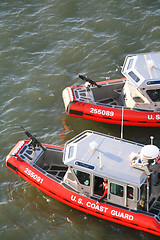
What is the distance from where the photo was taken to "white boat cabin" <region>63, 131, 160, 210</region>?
41.8 ft

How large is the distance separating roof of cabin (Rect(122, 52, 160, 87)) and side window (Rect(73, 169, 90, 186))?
16.2 feet

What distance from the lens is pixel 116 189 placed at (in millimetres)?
13133

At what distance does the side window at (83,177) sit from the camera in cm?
1343

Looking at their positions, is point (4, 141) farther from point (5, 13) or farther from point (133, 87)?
point (5, 13)

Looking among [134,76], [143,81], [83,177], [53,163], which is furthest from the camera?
[134,76]

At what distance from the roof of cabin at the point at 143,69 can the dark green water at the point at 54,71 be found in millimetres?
2367

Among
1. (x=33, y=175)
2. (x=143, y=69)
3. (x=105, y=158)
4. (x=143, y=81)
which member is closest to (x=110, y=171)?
(x=105, y=158)

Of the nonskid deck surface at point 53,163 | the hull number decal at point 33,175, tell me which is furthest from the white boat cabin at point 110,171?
the nonskid deck surface at point 53,163

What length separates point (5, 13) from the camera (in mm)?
24625

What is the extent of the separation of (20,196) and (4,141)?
3.10 meters

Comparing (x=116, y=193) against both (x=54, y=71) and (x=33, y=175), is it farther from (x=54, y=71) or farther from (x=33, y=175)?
(x=54, y=71)

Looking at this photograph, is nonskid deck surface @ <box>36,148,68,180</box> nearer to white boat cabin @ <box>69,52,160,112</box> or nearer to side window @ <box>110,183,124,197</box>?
side window @ <box>110,183,124,197</box>

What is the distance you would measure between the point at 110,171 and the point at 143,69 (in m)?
5.82

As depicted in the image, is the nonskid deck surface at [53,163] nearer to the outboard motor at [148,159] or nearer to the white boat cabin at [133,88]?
the white boat cabin at [133,88]
